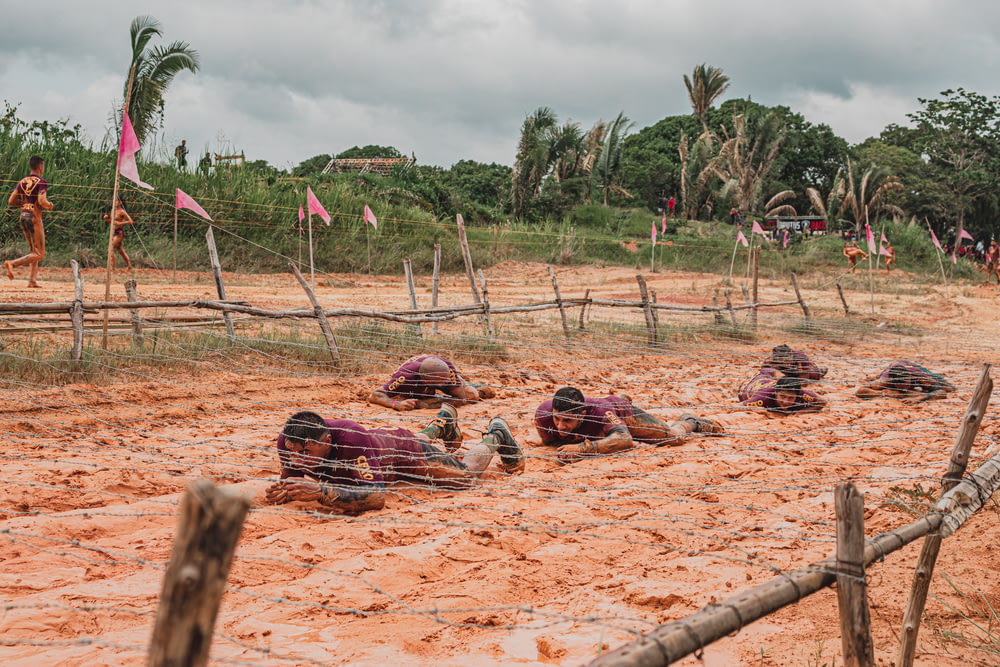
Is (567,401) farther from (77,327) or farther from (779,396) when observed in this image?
(77,327)

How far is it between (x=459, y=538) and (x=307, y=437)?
862 mm

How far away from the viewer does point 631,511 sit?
393 centimetres

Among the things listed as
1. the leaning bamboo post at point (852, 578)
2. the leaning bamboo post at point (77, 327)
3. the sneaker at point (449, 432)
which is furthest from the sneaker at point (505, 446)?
the leaning bamboo post at point (77, 327)

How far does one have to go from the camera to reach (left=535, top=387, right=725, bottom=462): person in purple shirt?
494cm

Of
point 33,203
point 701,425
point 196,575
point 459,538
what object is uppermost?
point 33,203

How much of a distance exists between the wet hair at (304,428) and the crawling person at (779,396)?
3.69 meters

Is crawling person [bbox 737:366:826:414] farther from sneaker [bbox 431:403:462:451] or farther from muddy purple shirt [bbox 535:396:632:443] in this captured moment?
sneaker [bbox 431:403:462:451]

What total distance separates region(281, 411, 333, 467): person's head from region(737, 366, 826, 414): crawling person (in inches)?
144

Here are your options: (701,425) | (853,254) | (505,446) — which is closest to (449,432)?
(505,446)

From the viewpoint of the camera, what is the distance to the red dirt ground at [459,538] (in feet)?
8.64

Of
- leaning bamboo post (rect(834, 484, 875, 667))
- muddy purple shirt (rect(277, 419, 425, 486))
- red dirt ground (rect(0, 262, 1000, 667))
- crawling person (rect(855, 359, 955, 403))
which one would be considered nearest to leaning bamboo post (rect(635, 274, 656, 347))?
red dirt ground (rect(0, 262, 1000, 667))

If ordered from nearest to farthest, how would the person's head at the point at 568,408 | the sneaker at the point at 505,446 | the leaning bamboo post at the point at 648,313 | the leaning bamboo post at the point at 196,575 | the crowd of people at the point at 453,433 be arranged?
the leaning bamboo post at the point at 196,575
the crowd of people at the point at 453,433
the sneaker at the point at 505,446
the person's head at the point at 568,408
the leaning bamboo post at the point at 648,313

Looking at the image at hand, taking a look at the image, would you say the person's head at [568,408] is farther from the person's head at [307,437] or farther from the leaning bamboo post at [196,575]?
the leaning bamboo post at [196,575]

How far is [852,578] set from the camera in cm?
196
